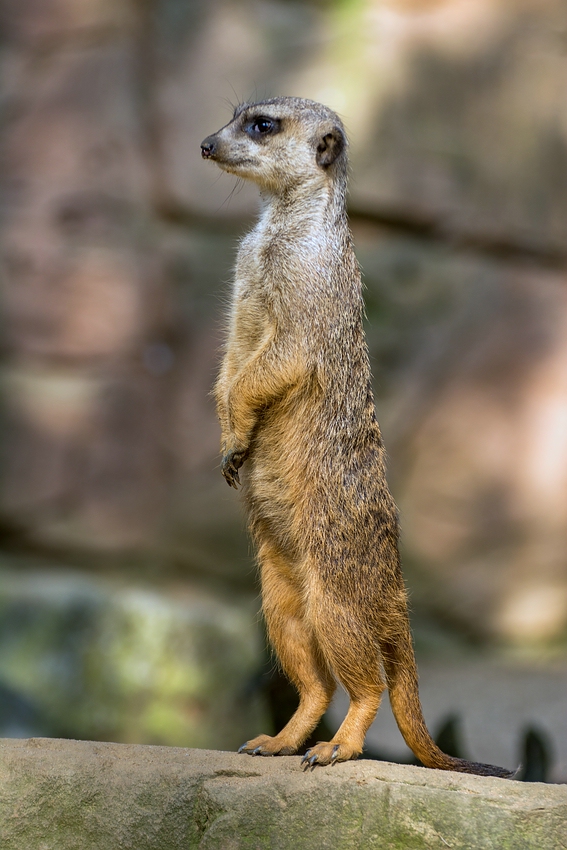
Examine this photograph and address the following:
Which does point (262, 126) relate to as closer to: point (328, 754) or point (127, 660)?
point (328, 754)

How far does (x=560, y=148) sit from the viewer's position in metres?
5.68

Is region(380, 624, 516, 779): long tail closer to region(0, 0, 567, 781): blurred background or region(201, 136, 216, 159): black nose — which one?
region(201, 136, 216, 159): black nose

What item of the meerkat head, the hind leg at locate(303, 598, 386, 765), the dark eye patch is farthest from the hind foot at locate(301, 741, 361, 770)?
the dark eye patch

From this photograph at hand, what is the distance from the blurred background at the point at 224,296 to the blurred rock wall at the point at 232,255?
13mm

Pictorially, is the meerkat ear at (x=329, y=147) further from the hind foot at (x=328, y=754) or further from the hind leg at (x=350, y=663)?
the hind foot at (x=328, y=754)

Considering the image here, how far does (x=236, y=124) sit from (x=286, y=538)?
118cm

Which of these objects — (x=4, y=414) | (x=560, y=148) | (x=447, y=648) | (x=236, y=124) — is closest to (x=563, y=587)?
(x=447, y=648)

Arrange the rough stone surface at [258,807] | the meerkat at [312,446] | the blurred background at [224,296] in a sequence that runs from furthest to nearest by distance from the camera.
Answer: the blurred background at [224,296] < the meerkat at [312,446] < the rough stone surface at [258,807]

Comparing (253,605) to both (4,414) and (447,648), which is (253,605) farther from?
(4,414)

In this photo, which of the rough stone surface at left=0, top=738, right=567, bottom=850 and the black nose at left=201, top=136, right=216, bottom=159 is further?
the black nose at left=201, top=136, right=216, bottom=159

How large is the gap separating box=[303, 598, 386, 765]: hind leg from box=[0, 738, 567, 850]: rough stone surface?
0.08 meters

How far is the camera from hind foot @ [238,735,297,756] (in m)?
2.55

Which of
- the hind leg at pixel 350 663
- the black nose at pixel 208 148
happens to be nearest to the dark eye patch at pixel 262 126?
the black nose at pixel 208 148

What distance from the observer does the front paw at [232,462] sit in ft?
8.98
